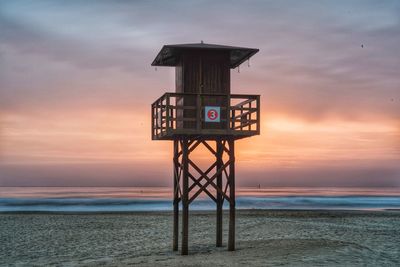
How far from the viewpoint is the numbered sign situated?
57.0ft

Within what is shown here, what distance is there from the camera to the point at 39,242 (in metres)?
22.8

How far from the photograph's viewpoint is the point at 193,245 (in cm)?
2059

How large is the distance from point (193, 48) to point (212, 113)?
239 centimetres

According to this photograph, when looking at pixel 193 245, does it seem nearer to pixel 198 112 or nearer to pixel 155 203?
pixel 198 112

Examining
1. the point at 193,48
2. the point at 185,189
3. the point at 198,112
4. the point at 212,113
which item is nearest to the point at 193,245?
the point at 185,189

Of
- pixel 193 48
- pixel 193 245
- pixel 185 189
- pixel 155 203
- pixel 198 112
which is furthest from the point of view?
pixel 155 203

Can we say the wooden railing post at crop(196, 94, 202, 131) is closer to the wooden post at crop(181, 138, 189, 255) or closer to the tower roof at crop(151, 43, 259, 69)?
the wooden post at crop(181, 138, 189, 255)

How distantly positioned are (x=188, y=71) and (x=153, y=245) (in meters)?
7.58

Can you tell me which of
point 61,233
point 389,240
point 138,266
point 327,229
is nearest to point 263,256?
point 138,266

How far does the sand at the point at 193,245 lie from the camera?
1567 cm

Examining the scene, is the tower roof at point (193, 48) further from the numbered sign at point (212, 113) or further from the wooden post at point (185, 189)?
the wooden post at point (185, 189)

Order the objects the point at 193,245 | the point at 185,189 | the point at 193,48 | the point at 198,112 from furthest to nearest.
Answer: the point at 193,245
the point at 193,48
the point at 185,189
the point at 198,112

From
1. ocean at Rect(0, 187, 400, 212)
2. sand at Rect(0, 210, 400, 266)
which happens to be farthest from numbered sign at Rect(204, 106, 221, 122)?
ocean at Rect(0, 187, 400, 212)

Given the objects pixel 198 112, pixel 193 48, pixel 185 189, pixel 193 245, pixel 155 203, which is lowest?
pixel 155 203
